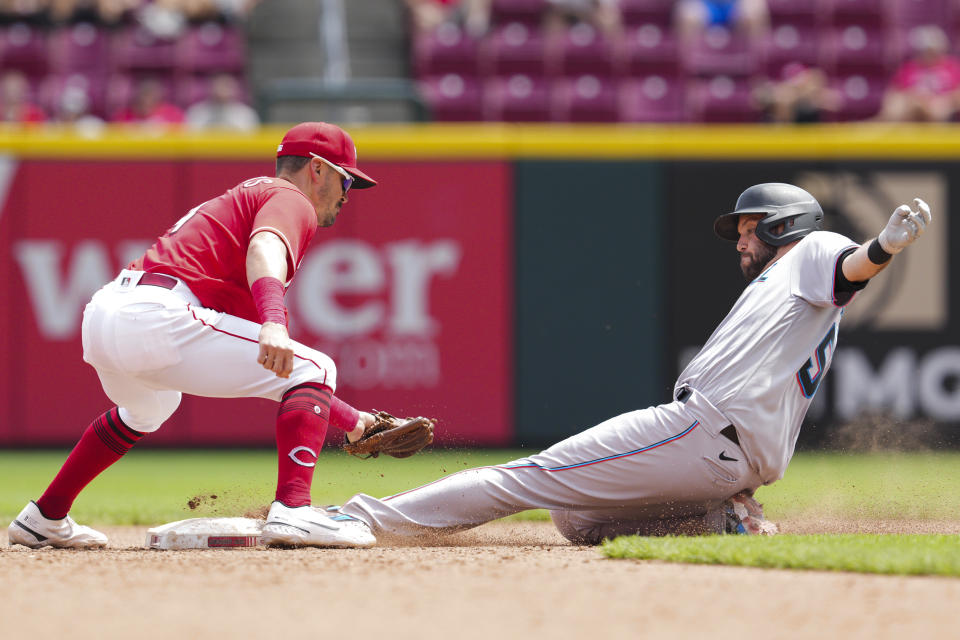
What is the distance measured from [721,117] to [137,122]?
5.25 metres

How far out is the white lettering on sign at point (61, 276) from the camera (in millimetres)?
9742

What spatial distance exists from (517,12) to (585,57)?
39.1 inches

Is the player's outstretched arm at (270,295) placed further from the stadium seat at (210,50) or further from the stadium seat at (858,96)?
the stadium seat at (858,96)

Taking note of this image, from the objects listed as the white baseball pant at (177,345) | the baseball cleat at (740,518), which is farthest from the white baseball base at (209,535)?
the baseball cleat at (740,518)

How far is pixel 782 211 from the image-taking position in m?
4.81

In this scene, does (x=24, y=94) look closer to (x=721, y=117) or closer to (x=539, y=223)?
(x=539, y=223)

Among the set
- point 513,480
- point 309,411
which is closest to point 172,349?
point 309,411

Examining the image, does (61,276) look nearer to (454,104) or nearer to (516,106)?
(454,104)

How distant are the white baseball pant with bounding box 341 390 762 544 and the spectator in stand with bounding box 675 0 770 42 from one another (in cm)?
849

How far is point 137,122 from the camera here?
36.1 feet

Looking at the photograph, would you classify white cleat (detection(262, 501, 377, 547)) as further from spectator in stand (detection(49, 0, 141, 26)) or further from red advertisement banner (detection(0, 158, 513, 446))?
spectator in stand (detection(49, 0, 141, 26))

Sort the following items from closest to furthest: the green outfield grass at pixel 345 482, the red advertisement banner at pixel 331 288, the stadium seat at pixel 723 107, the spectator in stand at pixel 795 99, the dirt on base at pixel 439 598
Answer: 1. the dirt on base at pixel 439 598
2. the green outfield grass at pixel 345 482
3. the red advertisement banner at pixel 331 288
4. the spectator in stand at pixel 795 99
5. the stadium seat at pixel 723 107

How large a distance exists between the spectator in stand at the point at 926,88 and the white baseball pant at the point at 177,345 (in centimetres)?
774

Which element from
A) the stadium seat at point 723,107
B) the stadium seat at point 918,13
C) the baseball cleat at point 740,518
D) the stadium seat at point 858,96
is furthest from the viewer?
the stadium seat at point 918,13
